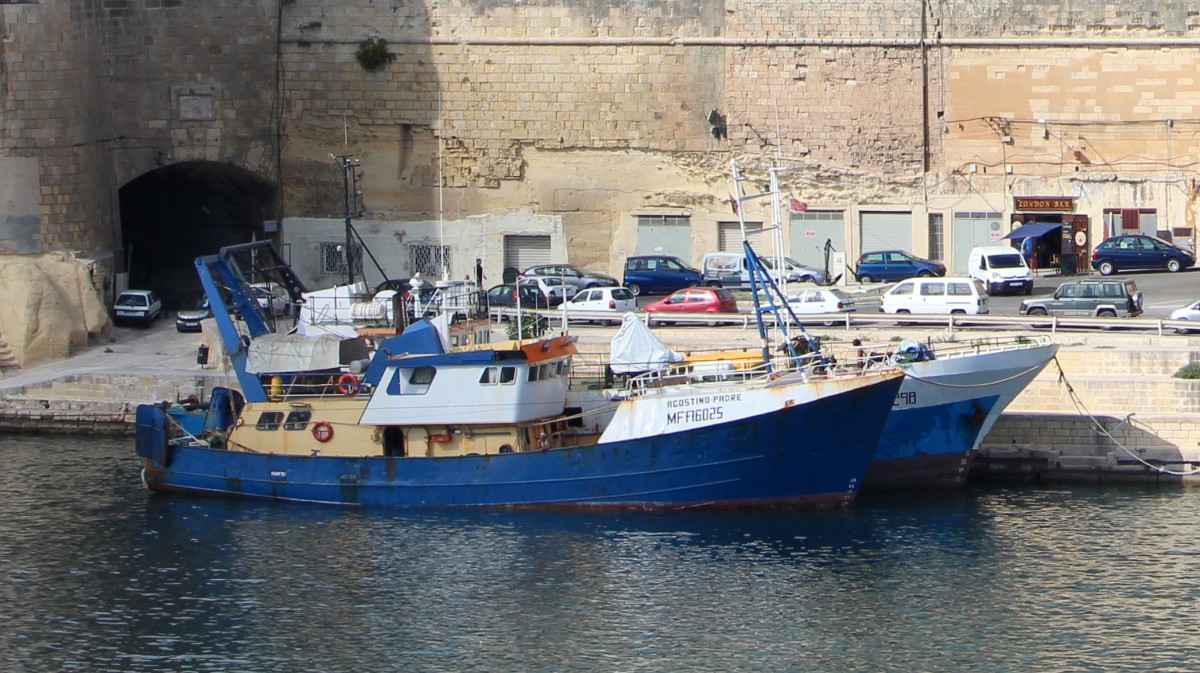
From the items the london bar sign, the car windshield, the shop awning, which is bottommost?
the car windshield

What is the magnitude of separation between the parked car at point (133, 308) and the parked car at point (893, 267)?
13188mm

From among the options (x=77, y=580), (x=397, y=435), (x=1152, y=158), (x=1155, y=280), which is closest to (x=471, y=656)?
(x=77, y=580)

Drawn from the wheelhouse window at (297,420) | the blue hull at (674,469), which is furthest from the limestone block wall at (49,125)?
the blue hull at (674,469)

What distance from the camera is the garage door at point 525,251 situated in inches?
1533

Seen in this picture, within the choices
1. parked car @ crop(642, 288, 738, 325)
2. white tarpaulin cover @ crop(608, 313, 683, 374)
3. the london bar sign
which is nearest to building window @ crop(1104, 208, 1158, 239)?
the london bar sign

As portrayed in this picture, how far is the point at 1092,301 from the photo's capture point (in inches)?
1225

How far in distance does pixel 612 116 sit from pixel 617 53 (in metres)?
1.24

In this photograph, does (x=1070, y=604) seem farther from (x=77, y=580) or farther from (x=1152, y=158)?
(x=1152, y=158)

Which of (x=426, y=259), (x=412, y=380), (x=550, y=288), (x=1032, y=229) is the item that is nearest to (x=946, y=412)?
(x=412, y=380)

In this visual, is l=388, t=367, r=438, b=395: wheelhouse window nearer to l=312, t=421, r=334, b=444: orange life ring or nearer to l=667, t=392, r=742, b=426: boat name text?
l=312, t=421, r=334, b=444: orange life ring

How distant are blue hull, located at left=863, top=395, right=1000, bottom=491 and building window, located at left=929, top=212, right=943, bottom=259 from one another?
13804mm

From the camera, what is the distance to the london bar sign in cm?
3828

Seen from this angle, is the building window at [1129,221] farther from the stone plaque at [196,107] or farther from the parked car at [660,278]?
the stone plaque at [196,107]

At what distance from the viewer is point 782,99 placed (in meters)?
38.9
